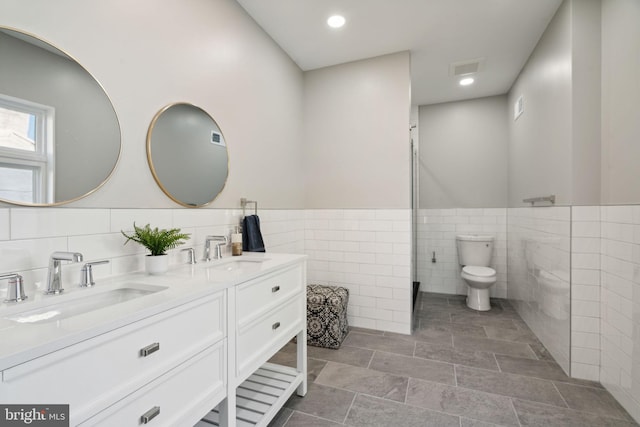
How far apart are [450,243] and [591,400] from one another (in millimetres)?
2439

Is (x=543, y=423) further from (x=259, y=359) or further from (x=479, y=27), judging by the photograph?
(x=479, y=27)

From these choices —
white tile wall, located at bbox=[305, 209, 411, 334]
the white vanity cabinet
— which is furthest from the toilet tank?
the white vanity cabinet

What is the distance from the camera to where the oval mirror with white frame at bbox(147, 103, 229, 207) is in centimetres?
159

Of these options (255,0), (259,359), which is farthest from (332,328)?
(255,0)

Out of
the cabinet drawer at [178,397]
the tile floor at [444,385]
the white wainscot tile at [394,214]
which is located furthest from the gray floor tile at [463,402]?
the white wainscot tile at [394,214]

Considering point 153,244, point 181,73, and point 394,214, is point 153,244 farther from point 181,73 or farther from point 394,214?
point 394,214

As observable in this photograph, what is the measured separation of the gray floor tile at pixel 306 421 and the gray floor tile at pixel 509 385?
978 millimetres

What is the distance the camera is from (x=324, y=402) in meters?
1.84

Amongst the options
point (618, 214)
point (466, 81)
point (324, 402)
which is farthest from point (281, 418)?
point (466, 81)

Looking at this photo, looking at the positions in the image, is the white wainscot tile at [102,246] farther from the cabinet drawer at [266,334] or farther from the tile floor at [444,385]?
the tile floor at [444,385]

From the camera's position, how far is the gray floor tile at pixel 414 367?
2.11 metres

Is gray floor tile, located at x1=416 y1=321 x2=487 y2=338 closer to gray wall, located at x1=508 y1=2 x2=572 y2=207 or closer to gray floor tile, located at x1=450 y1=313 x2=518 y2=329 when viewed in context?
gray floor tile, located at x1=450 y1=313 x2=518 y2=329

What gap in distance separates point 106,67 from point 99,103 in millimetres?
177

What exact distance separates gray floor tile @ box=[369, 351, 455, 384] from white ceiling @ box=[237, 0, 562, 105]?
2705 mm
